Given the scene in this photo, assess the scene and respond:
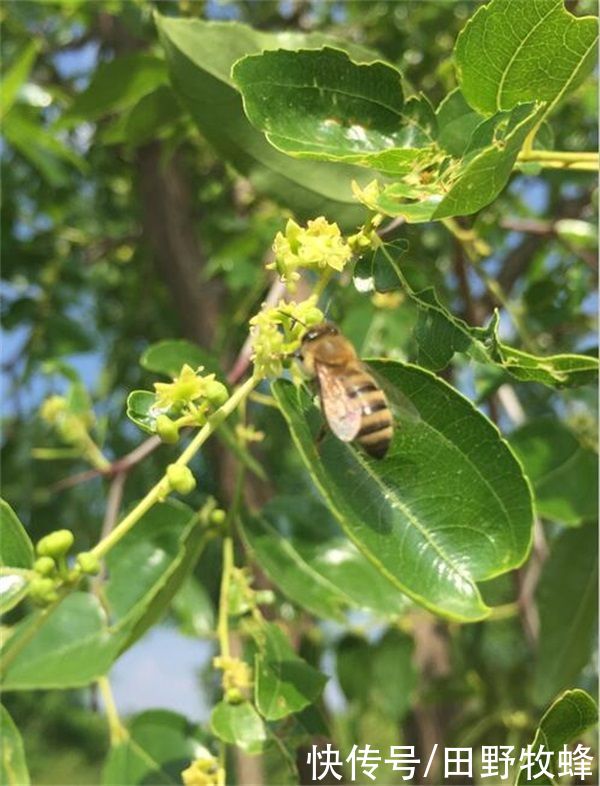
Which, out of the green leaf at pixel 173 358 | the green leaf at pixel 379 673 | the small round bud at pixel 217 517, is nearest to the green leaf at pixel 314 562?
the small round bud at pixel 217 517

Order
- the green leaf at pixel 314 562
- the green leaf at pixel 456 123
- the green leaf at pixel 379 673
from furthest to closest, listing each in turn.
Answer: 1. the green leaf at pixel 379 673
2. the green leaf at pixel 314 562
3. the green leaf at pixel 456 123

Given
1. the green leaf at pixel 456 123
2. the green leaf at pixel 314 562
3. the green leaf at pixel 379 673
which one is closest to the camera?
the green leaf at pixel 456 123

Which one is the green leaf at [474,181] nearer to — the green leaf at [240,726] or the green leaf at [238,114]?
the green leaf at [238,114]

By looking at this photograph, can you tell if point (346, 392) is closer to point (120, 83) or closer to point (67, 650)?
point (67, 650)

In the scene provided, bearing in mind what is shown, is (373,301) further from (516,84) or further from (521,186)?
(521,186)

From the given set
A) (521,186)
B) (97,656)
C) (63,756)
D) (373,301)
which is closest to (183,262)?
(373,301)
